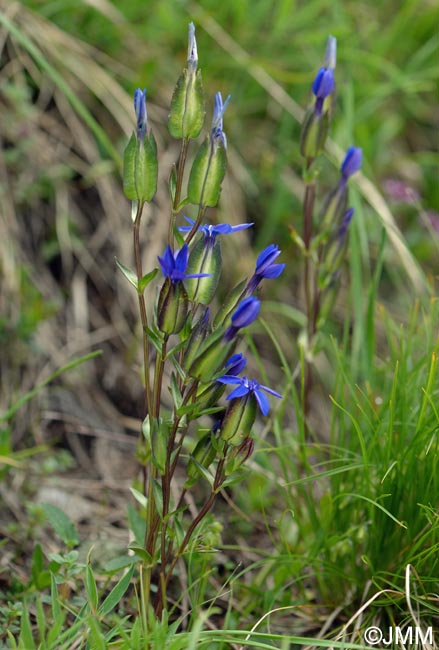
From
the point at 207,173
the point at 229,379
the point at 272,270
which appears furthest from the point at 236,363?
the point at 207,173

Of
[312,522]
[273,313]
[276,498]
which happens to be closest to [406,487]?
[312,522]

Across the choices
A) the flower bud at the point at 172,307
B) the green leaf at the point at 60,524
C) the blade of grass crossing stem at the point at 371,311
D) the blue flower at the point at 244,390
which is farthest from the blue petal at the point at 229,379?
the blade of grass crossing stem at the point at 371,311

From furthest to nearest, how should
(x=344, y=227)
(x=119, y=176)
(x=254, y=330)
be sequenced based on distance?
(x=254, y=330) → (x=119, y=176) → (x=344, y=227)

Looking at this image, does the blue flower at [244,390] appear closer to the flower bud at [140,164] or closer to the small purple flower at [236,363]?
the small purple flower at [236,363]

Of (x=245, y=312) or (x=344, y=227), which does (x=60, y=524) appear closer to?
(x=245, y=312)

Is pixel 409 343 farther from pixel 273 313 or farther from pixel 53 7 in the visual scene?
pixel 53 7
